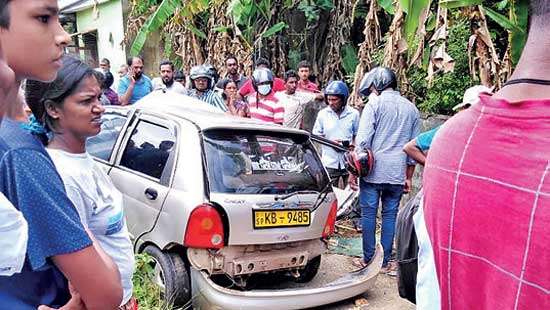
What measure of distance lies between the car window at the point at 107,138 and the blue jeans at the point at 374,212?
2383 mm

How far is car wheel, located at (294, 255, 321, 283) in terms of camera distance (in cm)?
432

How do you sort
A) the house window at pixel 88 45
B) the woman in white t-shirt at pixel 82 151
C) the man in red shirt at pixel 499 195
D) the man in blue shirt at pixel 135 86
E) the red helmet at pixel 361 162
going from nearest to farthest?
the man in red shirt at pixel 499 195 < the woman in white t-shirt at pixel 82 151 < the red helmet at pixel 361 162 < the man in blue shirt at pixel 135 86 < the house window at pixel 88 45

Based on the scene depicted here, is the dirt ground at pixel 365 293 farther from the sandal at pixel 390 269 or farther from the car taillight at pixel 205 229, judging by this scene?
the car taillight at pixel 205 229

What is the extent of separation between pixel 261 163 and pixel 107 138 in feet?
5.25

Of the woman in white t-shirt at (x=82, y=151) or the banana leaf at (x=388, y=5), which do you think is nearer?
the woman in white t-shirt at (x=82, y=151)

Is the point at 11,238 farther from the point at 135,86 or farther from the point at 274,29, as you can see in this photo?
the point at 274,29

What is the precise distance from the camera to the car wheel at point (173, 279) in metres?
3.68

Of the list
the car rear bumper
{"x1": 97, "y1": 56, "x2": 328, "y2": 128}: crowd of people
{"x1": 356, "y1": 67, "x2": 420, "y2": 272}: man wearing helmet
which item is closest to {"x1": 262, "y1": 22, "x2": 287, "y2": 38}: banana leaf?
{"x1": 97, "y1": 56, "x2": 328, "y2": 128}: crowd of people

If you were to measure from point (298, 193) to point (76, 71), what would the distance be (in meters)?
2.20

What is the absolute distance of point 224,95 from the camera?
7.52 meters

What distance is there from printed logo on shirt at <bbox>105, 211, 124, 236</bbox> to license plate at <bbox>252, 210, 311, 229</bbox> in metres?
1.80

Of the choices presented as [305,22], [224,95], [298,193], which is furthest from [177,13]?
[298,193]

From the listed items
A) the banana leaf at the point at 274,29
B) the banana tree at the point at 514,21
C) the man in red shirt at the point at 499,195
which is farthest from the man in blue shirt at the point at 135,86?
the man in red shirt at the point at 499,195

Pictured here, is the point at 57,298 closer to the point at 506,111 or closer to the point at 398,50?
the point at 506,111
